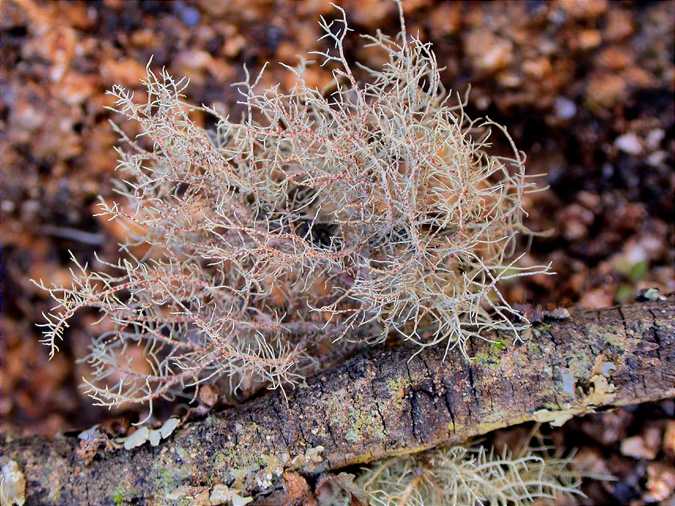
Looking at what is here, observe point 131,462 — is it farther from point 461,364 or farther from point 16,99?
point 16,99

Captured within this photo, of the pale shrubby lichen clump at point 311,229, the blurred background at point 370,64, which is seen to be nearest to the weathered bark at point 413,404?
the pale shrubby lichen clump at point 311,229

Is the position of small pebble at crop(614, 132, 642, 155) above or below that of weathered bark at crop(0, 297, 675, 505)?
above

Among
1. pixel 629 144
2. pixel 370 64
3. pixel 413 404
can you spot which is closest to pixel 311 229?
pixel 413 404

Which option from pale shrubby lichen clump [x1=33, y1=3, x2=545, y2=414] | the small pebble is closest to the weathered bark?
pale shrubby lichen clump [x1=33, y1=3, x2=545, y2=414]

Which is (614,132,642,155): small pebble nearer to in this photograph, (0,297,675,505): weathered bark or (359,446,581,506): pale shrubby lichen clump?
(0,297,675,505): weathered bark

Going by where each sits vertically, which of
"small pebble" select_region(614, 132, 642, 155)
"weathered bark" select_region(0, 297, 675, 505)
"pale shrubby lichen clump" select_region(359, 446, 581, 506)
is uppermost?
"small pebble" select_region(614, 132, 642, 155)

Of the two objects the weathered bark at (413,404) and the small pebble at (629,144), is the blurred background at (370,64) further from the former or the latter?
the weathered bark at (413,404)

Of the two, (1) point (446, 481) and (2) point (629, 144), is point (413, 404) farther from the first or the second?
(2) point (629, 144)
